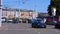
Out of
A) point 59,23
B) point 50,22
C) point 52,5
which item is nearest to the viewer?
point 59,23

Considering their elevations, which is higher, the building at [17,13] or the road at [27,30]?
the building at [17,13]

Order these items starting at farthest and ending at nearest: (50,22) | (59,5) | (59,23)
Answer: (59,5), (50,22), (59,23)

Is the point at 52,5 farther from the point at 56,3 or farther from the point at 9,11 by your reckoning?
the point at 9,11

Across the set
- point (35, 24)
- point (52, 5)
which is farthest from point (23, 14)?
point (35, 24)

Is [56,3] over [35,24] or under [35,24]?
over

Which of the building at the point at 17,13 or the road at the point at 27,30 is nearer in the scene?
the road at the point at 27,30

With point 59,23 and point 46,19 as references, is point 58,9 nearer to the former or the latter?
point 46,19

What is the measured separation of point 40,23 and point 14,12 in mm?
94491

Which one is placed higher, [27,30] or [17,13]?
[17,13]

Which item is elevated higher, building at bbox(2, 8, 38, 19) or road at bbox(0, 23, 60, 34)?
building at bbox(2, 8, 38, 19)

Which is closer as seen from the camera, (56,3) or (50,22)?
(50,22)

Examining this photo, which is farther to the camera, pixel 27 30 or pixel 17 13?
pixel 17 13

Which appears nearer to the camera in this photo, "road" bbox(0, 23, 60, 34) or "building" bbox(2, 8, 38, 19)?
"road" bbox(0, 23, 60, 34)

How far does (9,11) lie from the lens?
136 m
